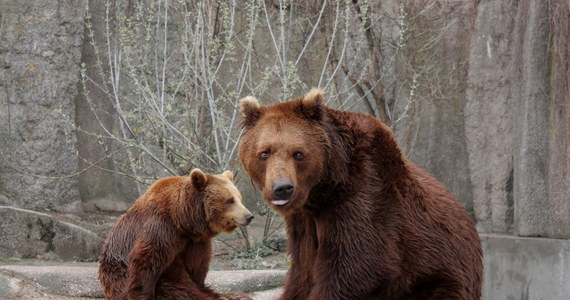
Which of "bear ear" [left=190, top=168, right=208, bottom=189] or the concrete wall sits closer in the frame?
"bear ear" [left=190, top=168, right=208, bottom=189]

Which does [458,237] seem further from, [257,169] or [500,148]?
[500,148]

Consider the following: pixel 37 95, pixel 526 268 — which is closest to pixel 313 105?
pixel 526 268

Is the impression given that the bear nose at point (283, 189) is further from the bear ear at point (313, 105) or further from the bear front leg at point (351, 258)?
the bear ear at point (313, 105)

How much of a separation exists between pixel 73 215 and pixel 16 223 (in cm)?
306

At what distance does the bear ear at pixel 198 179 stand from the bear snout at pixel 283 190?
74.2 inches

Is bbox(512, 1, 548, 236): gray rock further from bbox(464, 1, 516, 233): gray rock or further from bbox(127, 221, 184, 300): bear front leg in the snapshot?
bbox(127, 221, 184, 300): bear front leg

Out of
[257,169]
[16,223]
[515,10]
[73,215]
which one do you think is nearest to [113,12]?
[73,215]

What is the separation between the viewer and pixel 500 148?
8992 mm

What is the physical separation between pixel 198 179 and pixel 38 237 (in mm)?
3197

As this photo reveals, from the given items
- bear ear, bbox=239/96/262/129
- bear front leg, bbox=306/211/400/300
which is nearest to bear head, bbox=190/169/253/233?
bear ear, bbox=239/96/262/129

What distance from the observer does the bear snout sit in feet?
13.6

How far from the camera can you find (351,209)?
4363 mm

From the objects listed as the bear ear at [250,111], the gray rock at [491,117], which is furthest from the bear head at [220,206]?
the gray rock at [491,117]

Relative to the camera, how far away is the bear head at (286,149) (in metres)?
4.21
